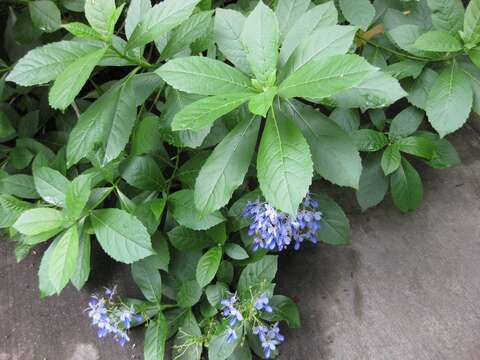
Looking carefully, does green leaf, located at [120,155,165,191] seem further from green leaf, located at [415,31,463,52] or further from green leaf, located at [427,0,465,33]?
green leaf, located at [427,0,465,33]

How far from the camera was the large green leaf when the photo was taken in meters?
1.12

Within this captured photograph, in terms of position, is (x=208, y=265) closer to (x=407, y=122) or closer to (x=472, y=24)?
(x=407, y=122)

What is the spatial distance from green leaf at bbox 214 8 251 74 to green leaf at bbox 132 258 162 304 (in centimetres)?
72

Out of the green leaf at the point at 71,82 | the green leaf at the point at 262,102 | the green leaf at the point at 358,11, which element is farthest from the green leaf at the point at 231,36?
the green leaf at the point at 358,11

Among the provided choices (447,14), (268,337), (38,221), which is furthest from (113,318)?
(447,14)

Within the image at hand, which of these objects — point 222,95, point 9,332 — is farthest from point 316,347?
point 9,332

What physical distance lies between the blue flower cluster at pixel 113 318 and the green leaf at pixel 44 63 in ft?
2.24

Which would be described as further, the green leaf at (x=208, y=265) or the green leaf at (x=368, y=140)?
the green leaf at (x=368, y=140)

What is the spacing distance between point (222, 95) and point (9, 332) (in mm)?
1226

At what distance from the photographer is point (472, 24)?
140 centimetres

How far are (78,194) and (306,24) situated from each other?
79 cm

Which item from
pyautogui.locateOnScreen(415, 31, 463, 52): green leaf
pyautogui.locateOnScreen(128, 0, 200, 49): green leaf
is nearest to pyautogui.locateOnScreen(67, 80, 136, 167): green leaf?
pyautogui.locateOnScreen(128, 0, 200, 49): green leaf

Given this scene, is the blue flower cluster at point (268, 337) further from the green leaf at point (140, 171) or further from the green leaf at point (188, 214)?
the green leaf at point (140, 171)

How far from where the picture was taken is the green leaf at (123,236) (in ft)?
4.21
